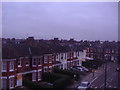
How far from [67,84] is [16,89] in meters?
4.21

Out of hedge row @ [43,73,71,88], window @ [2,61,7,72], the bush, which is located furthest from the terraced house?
hedge row @ [43,73,71,88]

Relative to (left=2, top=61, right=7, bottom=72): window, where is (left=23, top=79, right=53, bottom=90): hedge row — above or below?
below

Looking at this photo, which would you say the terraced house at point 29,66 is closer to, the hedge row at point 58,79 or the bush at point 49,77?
the bush at point 49,77

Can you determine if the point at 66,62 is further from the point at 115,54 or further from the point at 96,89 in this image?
the point at 115,54

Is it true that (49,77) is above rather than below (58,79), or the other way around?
below

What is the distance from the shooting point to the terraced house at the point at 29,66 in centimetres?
1295

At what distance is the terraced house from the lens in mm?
12953

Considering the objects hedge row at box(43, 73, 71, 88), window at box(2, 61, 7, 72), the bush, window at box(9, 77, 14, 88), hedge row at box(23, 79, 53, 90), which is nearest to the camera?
window at box(2, 61, 7, 72)

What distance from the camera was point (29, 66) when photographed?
16641 millimetres

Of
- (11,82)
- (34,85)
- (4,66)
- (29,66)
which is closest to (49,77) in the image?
(29,66)

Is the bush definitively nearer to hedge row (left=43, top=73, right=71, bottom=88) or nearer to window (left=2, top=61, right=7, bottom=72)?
hedge row (left=43, top=73, right=71, bottom=88)

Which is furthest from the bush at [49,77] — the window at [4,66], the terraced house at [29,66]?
the window at [4,66]

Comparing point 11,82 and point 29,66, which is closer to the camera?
point 11,82

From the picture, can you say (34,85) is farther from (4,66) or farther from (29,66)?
(29,66)
